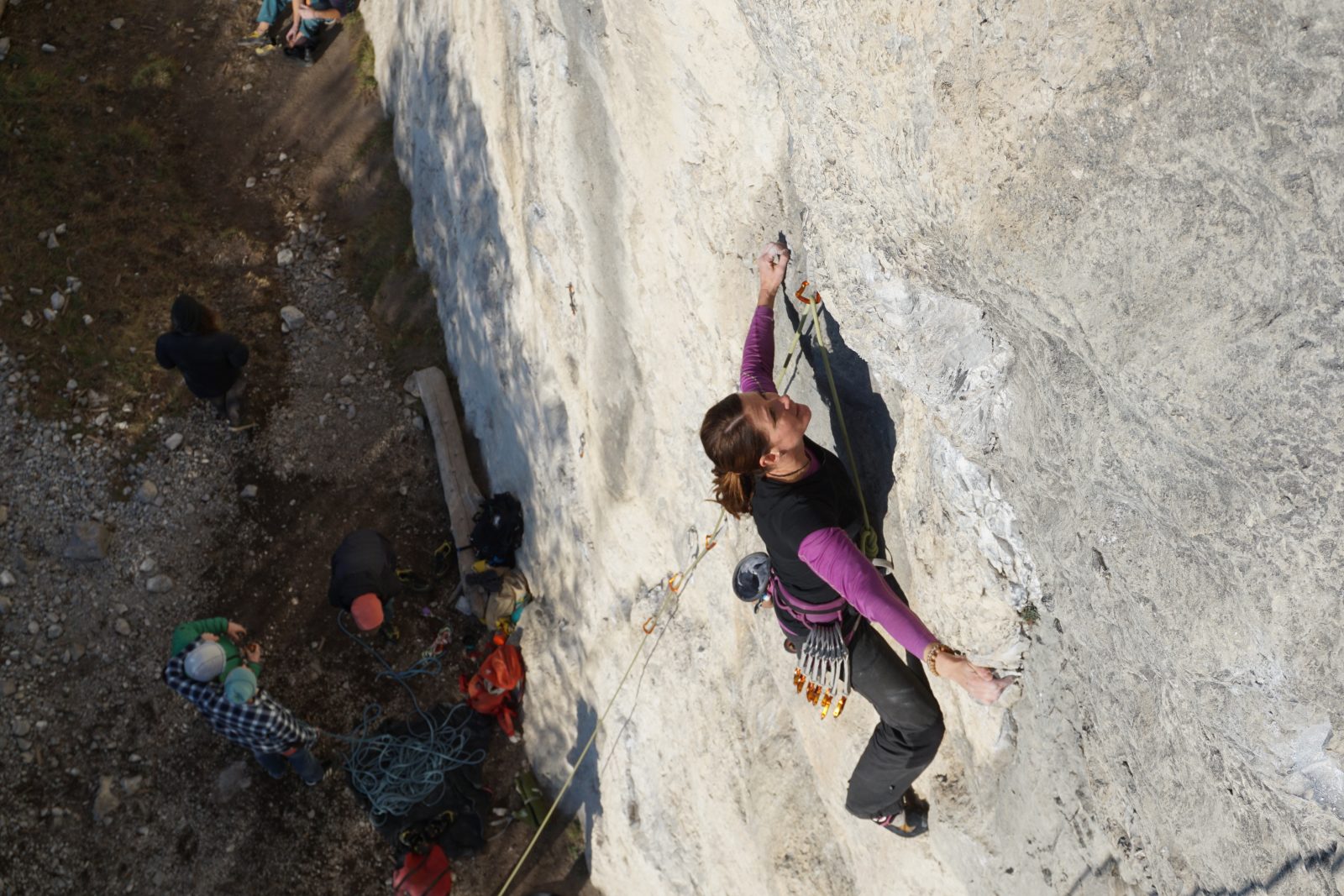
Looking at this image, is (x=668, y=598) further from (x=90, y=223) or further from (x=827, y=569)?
(x=90, y=223)

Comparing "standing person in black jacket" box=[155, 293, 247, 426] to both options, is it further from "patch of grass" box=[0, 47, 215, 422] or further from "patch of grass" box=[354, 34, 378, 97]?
"patch of grass" box=[354, 34, 378, 97]

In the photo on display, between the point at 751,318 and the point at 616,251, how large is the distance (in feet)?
3.98

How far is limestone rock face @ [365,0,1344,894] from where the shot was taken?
1531 millimetres

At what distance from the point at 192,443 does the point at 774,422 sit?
5.92 m

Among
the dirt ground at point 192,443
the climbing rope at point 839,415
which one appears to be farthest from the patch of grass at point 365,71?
→ the climbing rope at point 839,415

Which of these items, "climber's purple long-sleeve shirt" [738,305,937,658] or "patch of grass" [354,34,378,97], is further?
"patch of grass" [354,34,378,97]

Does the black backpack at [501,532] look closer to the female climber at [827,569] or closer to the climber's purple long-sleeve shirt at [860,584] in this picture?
the female climber at [827,569]

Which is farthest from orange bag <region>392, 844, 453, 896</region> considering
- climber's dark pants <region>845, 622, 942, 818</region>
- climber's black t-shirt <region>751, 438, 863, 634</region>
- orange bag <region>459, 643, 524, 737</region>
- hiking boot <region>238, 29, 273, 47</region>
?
hiking boot <region>238, 29, 273, 47</region>

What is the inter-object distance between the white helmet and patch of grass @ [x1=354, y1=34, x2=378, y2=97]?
531 cm

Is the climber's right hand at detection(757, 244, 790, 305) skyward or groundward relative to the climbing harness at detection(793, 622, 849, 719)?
skyward

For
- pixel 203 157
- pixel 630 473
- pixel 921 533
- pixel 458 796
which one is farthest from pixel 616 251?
pixel 203 157

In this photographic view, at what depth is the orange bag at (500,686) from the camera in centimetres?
636

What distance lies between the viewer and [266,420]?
7266 mm

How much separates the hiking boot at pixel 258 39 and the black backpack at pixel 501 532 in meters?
5.30
